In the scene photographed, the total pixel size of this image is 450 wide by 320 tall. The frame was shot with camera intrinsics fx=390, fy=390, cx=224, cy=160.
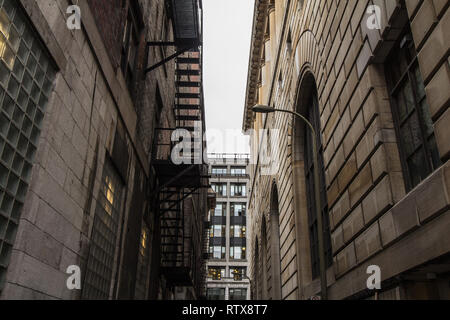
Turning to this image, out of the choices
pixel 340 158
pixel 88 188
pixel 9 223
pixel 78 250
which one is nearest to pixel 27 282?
pixel 9 223

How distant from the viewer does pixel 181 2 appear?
18.8m

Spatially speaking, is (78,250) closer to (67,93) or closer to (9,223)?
(9,223)

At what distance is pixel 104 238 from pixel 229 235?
82762 mm

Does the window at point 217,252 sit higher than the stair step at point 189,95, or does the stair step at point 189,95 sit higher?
the window at point 217,252

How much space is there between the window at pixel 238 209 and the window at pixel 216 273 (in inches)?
514

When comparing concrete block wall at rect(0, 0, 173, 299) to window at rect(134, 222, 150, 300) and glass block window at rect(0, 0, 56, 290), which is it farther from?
window at rect(134, 222, 150, 300)

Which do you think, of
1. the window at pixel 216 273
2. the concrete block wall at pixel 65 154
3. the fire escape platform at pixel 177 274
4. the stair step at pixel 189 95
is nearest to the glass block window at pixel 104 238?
the concrete block wall at pixel 65 154

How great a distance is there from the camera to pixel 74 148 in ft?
27.3

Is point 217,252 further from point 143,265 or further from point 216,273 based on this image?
point 143,265

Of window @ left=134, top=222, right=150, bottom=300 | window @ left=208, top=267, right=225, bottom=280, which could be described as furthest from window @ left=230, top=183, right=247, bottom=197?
window @ left=134, top=222, right=150, bottom=300

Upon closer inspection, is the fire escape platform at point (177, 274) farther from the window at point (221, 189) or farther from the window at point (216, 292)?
the window at point (221, 189)

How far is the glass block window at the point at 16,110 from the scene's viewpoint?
227 inches

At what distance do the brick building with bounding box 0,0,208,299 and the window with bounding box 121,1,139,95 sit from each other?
0.05 meters

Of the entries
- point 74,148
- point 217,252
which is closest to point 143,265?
point 74,148
